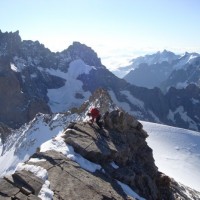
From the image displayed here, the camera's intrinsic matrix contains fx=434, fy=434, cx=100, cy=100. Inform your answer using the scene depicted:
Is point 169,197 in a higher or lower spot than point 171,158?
higher

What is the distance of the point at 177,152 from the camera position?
74.1 m

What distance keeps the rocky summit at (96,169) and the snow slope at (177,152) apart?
2763 cm

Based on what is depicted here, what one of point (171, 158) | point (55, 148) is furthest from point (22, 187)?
point (171, 158)

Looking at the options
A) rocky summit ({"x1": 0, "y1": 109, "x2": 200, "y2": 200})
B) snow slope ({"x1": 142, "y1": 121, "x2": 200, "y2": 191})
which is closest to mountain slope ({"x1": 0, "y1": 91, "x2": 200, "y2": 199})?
rocky summit ({"x1": 0, "y1": 109, "x2": 200, "y2": 200})

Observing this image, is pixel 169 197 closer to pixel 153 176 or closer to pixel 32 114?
pixel 153 176

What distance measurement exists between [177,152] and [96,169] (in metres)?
52.6

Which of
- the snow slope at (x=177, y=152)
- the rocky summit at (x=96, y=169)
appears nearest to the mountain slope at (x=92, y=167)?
the rocky summit at (x=96, y=169)

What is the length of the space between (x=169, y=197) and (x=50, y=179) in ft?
45.2

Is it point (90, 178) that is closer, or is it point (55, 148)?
point (90, 178)

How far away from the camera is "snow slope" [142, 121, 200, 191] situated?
62.7 meters

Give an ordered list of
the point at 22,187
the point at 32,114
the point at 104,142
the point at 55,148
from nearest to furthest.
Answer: the point at 22,187 < the point at 55,148 < the point at 104,142 < the point at 32,114

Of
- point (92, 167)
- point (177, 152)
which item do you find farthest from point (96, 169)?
point (177, 152)

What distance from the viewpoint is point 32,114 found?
178125mm

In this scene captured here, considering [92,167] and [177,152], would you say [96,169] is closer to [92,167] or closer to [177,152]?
[92,167]
